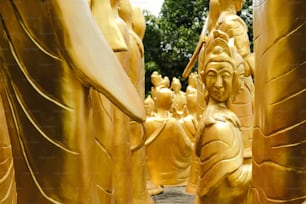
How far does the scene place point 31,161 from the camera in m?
1.70

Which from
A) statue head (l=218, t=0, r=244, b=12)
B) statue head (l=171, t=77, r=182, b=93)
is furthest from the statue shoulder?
statue head (l=171, t=77, r=182, b=93)

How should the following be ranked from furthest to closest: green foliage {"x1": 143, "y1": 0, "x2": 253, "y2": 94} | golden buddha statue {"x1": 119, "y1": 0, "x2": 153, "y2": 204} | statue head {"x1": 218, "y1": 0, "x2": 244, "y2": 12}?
green foliage {"x1": 143, "y1": 0, "x2": 253, "y2": 94}
statue head {"x1": 218, "y1": 0, "x2": 244, "y2": 12}
golden buddha statue {"x1": 119, "y1": 0, "x2": 153, "y2": 204}

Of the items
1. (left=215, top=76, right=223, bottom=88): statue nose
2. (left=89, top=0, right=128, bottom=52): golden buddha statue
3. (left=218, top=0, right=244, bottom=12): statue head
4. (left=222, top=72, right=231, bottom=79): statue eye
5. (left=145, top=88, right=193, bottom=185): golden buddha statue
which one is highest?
(left=218, top=0, right=244, bottom=12): statue head

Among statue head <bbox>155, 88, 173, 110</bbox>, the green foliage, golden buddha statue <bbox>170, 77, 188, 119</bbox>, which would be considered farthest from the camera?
the green foliage

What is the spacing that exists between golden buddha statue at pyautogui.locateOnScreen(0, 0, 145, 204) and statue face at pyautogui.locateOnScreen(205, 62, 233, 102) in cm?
106

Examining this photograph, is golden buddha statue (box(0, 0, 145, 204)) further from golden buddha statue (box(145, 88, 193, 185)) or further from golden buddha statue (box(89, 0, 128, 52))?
golden buddha statue (box(145, 88, 193, 185))

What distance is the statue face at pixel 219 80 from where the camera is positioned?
8.91 ft

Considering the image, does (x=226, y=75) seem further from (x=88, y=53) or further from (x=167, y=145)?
(x=167, y=145)

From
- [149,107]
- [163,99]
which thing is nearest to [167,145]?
[163,99]

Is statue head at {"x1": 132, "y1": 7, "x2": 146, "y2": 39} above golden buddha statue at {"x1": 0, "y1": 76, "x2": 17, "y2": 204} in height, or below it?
above

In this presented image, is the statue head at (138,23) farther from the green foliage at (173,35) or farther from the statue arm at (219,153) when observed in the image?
the green foliage at (173,35)

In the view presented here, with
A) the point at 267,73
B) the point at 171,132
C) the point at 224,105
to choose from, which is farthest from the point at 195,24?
the point at 267,73

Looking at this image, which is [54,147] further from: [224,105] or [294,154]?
[224,105]

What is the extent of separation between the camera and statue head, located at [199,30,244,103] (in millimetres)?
2721
